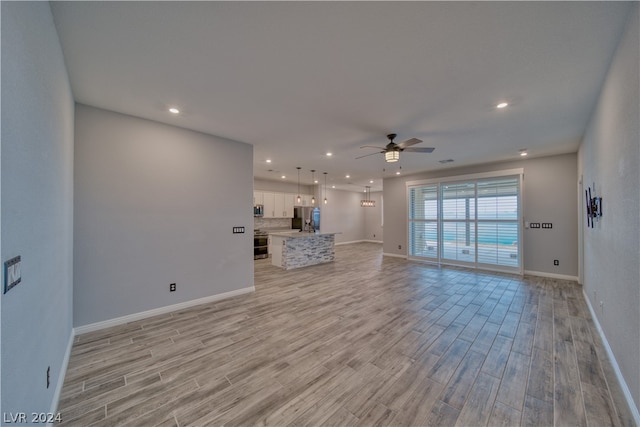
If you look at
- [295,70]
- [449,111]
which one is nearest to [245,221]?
[295,70]

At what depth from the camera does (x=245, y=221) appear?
4605 mm

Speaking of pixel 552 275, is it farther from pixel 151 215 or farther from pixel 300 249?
pixel 151 215

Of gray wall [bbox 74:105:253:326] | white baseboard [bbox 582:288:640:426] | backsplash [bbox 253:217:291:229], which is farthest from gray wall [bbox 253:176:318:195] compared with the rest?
white baseboard [bbox 582:288:640:426]

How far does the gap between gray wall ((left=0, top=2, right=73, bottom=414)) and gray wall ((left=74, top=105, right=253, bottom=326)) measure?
1.02 metres

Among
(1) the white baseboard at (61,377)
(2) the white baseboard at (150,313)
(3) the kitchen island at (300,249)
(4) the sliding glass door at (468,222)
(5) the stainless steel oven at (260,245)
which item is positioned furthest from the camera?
(5) the stainless steel oven at (260,245)

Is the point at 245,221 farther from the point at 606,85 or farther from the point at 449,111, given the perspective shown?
the point at 606,85

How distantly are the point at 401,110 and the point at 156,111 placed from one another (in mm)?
3220

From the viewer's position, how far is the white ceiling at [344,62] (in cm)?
173

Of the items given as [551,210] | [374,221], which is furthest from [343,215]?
[551,210]

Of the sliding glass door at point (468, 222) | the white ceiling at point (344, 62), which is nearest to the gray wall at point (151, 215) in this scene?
the white ceiling at point (344, 62)

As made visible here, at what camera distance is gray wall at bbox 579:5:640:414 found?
1738 mm

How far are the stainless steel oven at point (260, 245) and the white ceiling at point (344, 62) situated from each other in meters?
4.82

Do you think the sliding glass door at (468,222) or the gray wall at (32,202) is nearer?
the gray wall at (32,202)

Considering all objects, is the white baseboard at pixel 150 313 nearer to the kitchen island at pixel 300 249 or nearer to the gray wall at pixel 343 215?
the kitchen island at pixel 300 249
